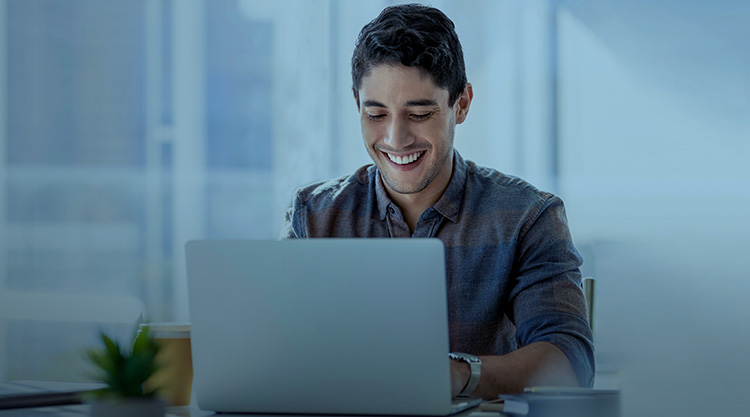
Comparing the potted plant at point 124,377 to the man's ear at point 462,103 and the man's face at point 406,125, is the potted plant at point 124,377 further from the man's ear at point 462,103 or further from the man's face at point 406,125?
the man's ear at point 462,103

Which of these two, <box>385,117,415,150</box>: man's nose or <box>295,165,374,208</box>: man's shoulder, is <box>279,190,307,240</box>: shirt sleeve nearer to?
<box>295,165,374,208</box>: man's shoulder

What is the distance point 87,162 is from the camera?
3.10m

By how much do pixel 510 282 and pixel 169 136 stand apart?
2.00 metres

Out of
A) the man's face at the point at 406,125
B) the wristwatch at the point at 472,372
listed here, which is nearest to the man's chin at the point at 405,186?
the man's face at the point at 406,125

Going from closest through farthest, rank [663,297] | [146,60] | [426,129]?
[426,129], [663,297], [146,60]

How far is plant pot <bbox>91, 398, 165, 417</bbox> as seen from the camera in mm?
733

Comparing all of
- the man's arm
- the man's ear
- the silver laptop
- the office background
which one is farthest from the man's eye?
the office background

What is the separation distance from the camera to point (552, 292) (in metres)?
1.42

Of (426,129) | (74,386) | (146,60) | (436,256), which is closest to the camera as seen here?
(436,256)

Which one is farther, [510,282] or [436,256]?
[510,282]

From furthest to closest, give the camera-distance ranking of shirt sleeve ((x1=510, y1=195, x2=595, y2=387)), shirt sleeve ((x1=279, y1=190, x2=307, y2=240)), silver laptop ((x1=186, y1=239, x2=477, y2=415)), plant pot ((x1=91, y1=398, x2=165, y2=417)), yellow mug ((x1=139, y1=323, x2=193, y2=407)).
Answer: shirt sleeve ((x1=279, y1=190, x2=307, y2=240)) → shirt sleeve ((x1=510, y1=195, x2=595, y2=387)) → yellow mug ((x1=139, y1=323, x2=193, y2=407)) → silver laptop ((x1=186, y1=239, x2=477, y2=415)) → plant pot ((x1=91, y1=398, x2=165, y2=417))

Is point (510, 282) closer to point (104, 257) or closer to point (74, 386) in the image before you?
point (74, 386)

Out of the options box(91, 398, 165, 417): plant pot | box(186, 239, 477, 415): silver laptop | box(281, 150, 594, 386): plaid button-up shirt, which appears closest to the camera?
box(91, 398, 165, 417): plant pot

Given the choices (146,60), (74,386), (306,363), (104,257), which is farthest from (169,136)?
(306,363)
